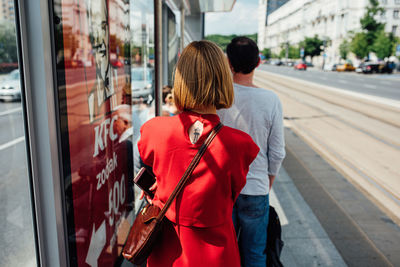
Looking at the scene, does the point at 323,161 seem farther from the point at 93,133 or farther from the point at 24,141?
the point at 24,141

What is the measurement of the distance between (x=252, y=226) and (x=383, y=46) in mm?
51093

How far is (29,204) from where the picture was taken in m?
1.34

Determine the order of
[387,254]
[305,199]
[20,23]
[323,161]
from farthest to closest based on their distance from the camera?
[323,161], [305,199], [387,254], [20,23]

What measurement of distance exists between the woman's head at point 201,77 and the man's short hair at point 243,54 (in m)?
0.65

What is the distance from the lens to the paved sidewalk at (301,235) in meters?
3.07

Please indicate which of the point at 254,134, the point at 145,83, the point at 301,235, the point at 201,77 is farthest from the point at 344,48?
the point at 201,77

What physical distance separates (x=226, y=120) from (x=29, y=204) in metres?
1.13

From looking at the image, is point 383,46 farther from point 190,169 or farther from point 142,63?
point 190,169

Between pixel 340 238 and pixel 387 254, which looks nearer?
pixel 387 254

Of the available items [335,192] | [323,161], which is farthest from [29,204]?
[323,161]

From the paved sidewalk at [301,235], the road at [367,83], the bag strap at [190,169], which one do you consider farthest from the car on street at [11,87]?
the road at [367,83]

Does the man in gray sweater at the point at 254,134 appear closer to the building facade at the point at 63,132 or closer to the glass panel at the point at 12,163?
the building facade at the point at 63,132

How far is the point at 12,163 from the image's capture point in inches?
47.8

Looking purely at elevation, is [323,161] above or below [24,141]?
below
